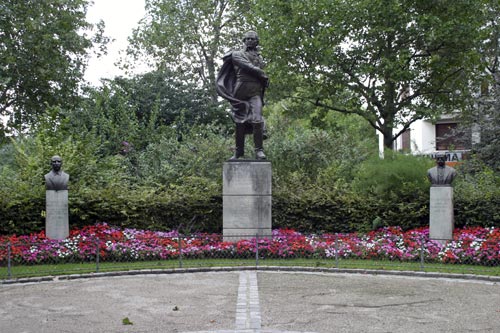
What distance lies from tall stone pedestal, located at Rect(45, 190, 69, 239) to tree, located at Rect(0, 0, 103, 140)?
1299cm

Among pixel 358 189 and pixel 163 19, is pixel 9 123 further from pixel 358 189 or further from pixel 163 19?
pixel 358 189

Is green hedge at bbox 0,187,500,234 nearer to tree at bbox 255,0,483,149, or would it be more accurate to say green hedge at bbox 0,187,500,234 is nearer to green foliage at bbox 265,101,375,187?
green foliage at bbox 265,101,375,187

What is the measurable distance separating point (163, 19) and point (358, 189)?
2164 cm

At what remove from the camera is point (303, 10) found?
24641 mm

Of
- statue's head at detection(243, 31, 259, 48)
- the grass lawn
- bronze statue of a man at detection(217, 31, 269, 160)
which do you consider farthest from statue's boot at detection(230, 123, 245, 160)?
the grass lawn

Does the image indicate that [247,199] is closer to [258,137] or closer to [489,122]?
[258,137]

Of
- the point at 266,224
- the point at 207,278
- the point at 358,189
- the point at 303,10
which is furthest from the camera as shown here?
the point at 303,10

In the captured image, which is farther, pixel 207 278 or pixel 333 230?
pixel 333 230

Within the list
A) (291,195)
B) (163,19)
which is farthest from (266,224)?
(163,19)

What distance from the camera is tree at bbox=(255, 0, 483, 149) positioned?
935 inches

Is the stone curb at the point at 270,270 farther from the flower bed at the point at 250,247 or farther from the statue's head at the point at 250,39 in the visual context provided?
the statue's head at the point at 250,39

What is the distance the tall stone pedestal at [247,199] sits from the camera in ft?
50.2

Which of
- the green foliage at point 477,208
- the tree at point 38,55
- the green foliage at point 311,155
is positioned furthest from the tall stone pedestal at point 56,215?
the tree at point 38,55

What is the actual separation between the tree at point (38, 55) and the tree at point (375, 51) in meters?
9.54
